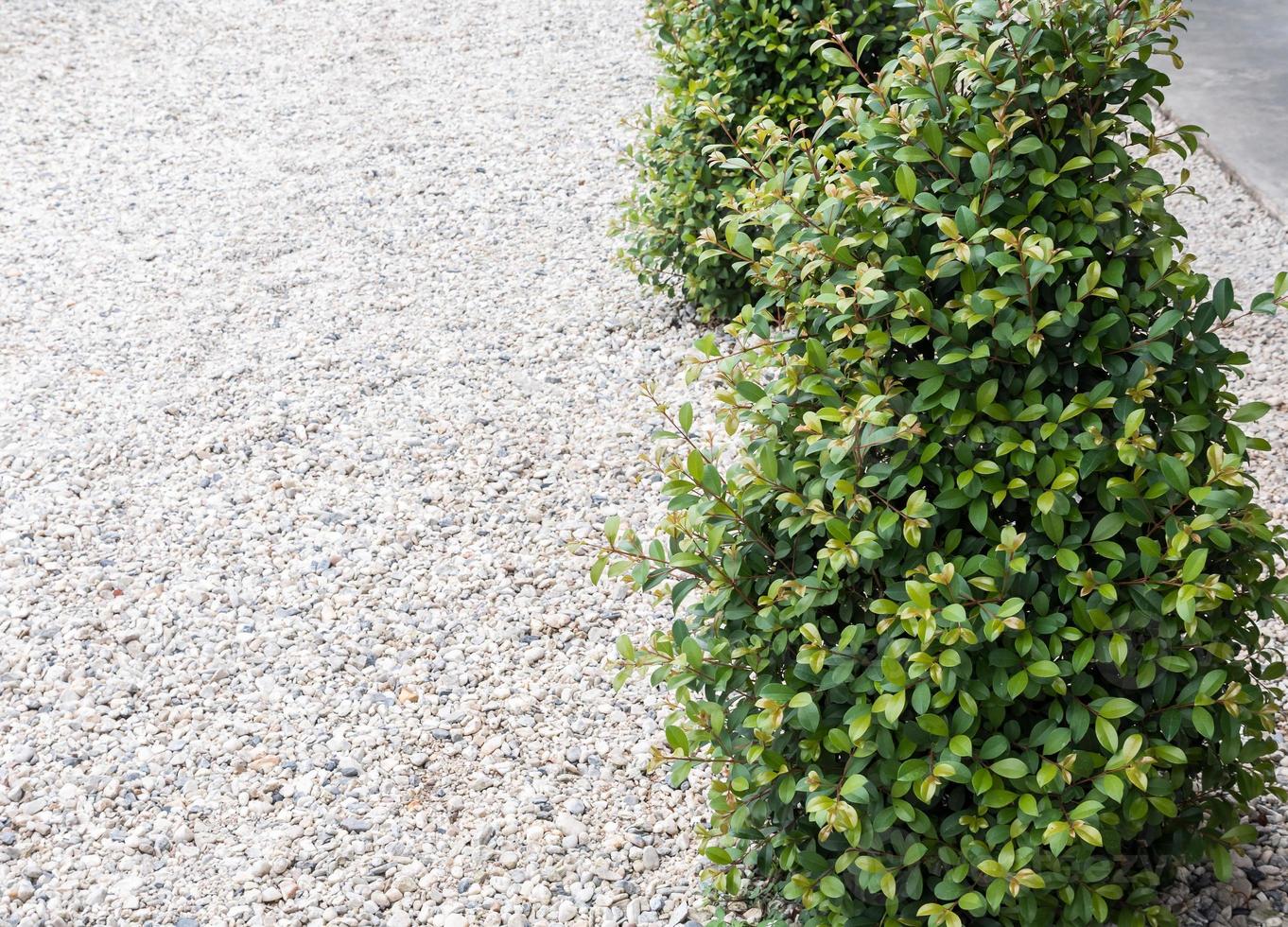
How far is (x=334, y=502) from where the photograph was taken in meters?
3.71

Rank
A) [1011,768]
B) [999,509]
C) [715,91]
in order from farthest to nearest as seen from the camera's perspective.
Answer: [715,91]
[999,509]
[1011,768]

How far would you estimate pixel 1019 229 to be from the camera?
1.83 meters

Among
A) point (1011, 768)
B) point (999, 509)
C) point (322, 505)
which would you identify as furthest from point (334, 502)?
point (1011, 768)

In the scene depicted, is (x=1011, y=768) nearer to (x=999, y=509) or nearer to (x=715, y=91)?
(x=999, y=509)

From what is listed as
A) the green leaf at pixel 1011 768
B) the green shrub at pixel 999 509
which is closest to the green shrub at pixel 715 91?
the green shrub at pixel 999 509

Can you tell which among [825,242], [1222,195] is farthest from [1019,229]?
[1222,195]

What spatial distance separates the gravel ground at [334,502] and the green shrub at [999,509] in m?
0.60

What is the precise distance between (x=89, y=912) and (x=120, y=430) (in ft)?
6.84

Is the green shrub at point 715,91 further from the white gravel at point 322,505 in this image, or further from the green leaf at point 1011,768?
the green leaf at point 1011,768

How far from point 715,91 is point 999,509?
9.00 ft

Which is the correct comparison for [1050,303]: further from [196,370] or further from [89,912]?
[196,370]

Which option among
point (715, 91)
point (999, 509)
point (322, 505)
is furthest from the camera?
point (715, 91)

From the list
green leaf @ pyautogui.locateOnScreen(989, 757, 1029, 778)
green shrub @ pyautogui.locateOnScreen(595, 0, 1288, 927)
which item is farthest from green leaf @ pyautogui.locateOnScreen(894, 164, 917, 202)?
green leaf @ pyautogui.locateOnScreen(989, 757, 1029, 778)

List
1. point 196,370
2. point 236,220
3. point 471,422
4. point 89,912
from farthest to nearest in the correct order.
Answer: point 236,220, point 196,370, point 471,422, point 89,912
